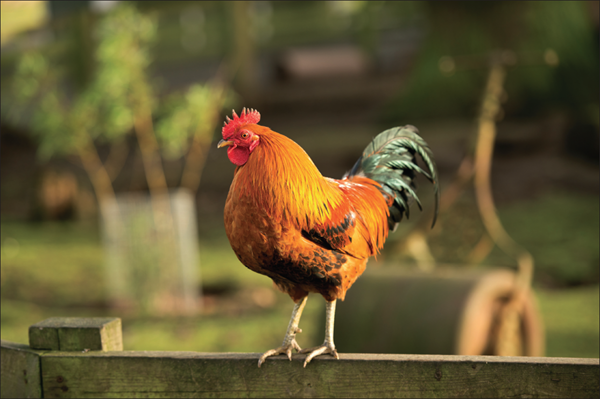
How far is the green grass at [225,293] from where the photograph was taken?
5059 mm

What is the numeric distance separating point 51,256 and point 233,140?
7147mm

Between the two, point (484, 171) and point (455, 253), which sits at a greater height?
point (484, 171)

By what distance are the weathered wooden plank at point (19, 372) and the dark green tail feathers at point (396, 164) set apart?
109 centimetres

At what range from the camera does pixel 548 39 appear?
8.85m

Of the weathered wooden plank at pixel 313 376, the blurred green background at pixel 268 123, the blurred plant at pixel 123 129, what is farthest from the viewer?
the blurred plant at pixel 123 129

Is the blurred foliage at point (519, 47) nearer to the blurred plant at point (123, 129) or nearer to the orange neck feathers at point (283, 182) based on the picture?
the blurred plant at point (123, 129)

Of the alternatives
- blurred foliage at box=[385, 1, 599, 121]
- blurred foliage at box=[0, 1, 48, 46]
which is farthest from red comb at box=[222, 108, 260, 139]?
blurred foliage at box=[0, 1, 48, 46]

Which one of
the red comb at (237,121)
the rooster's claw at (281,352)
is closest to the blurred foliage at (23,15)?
the red comb at (237,121)

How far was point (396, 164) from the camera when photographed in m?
1.77

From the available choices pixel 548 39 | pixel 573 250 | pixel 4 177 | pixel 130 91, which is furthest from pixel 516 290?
pixel 4 177

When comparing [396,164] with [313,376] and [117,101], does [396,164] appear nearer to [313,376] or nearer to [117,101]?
[313,376]

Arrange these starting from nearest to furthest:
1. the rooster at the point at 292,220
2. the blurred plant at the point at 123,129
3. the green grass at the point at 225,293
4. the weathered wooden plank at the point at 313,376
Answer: the rooster at the point at 292,220 → the weathered wooden plank at the point at 313,376 → the green grass at the point at 225,293 → the blurred plant at the point at 123,129

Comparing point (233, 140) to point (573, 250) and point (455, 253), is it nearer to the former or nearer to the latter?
point (455, 253)

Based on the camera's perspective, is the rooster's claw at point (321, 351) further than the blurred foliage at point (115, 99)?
No
